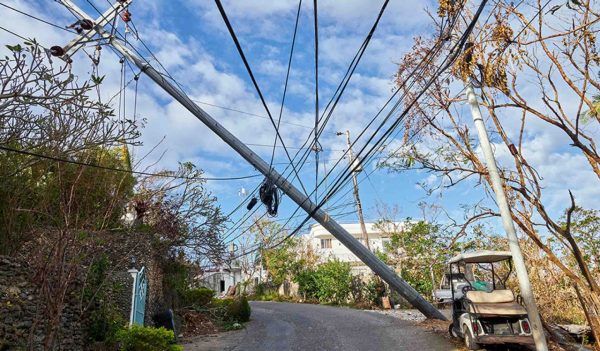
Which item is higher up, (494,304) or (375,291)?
(375,291)

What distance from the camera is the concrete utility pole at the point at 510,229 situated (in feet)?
24.7

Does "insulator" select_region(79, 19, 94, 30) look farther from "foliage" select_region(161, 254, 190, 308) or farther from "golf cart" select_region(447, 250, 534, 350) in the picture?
"golf cart" select_region(447, 250, 534, 350)

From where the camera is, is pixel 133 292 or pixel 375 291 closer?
pixel 133 292

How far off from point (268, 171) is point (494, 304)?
6334 mm

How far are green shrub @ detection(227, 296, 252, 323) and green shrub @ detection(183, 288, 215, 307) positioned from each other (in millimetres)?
1015

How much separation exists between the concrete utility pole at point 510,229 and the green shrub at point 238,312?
42.5ft

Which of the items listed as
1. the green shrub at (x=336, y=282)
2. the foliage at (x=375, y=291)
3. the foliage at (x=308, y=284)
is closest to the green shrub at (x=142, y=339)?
the foliage at (x=375, y=291)

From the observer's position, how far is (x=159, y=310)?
14086 mm

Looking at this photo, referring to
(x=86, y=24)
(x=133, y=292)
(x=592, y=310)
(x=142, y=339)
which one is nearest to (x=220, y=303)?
(x=133, y=292)

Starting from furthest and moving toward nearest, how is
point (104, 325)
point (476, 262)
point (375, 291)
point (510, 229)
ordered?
point (375, 291), point (476, 262), point (104, 325), point (510, 229)

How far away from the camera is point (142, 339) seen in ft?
29.0

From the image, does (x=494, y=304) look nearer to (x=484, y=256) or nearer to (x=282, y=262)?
(x=484, y=256)

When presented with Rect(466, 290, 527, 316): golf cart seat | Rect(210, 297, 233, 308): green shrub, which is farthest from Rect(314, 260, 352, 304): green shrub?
Rect(466, 290, 527, 316): golf cart seat

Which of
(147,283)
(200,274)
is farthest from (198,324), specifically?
(147,283)
